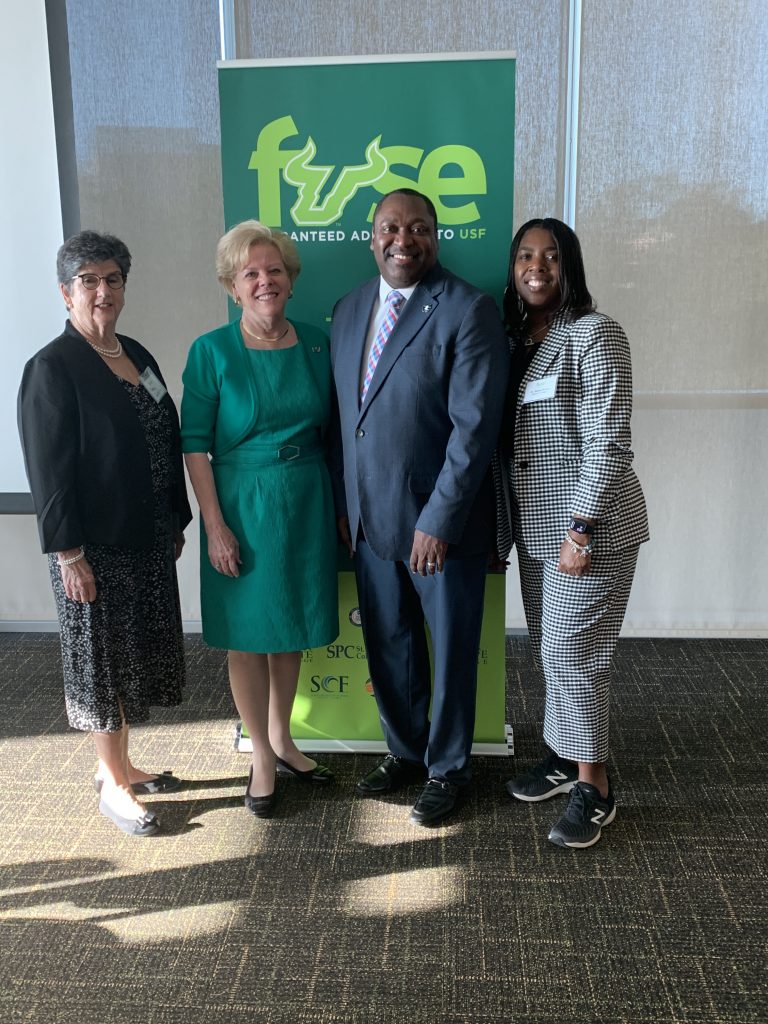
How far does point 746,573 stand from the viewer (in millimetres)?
4020

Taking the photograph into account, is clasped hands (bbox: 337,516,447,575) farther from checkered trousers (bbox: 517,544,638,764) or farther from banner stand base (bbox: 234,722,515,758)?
banner stand base (bbox: 234,722,515,758)

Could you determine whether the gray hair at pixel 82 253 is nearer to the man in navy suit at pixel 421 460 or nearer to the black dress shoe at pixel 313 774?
the man in navy suit at pixel 421 460

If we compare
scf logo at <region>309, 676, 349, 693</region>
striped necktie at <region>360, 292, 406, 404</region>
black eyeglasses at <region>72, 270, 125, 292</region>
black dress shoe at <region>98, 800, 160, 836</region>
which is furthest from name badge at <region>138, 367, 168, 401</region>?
black dress shoe at <region>98, 800, 160, 836</region>

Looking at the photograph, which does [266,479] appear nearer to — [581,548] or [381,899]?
[581,548]

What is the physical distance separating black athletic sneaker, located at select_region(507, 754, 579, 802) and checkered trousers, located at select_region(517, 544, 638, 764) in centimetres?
21

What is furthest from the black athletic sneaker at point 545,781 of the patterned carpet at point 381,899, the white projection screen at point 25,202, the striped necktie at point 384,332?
the white projection screen at point 25,202

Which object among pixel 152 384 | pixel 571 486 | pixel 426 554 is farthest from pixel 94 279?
pixel 571 486

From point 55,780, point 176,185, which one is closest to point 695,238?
point 176,185

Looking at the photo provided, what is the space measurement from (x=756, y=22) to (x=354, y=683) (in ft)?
10.2

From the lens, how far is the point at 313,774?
2.73 metres

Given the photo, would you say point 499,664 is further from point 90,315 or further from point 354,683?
point 90,315

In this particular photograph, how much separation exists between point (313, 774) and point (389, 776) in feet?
0.80

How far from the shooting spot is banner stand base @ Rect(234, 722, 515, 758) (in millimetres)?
2902

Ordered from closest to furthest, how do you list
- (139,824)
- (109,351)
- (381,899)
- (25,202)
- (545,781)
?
(381,899) < (109,351) < (139,824) < (545,781) < (25,202)
